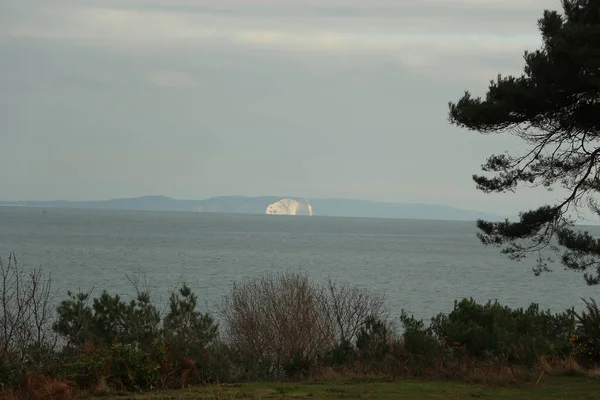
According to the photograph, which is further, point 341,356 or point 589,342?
point 341,356

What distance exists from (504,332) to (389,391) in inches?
233

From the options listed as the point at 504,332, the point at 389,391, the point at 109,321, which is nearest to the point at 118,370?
the point at 389,391

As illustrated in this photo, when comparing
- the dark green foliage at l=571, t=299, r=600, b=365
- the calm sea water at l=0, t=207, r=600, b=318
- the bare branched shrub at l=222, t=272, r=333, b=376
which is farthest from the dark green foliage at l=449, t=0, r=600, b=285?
the calm sea water at l=0, t=207, r=600, b=318

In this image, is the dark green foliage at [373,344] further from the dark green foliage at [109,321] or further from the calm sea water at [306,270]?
the calm sea water at [306,270]

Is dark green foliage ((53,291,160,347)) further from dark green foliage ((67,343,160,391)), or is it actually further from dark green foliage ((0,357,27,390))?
dark green foliage ((0,357,27,390))

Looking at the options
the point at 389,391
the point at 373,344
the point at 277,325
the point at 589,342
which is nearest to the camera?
the point at 389,391

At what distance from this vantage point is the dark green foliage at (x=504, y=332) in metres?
17.2

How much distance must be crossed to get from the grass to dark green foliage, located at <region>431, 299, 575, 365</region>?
2765 millimetres

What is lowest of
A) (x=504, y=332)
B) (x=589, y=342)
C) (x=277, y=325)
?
(x=277, y=325)

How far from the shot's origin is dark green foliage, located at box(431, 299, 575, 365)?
17188mm

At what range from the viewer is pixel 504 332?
18016mm

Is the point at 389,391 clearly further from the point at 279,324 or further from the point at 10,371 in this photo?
the point at 279,324

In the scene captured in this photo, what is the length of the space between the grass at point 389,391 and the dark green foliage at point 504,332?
2765mm

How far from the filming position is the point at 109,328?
69.3 ft
